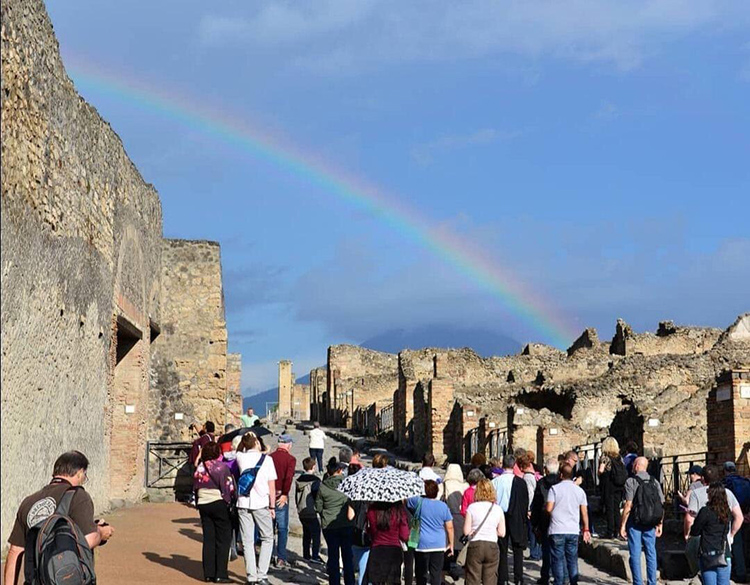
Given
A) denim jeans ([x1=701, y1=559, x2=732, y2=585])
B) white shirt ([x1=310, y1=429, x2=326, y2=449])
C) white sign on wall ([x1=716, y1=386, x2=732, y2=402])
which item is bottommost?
denim jeans ([x1=701, y1=559, x2=732, y2=585])

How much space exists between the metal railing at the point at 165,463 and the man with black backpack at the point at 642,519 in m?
10.4

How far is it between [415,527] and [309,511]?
10.0ft

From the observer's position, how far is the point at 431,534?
985 cm

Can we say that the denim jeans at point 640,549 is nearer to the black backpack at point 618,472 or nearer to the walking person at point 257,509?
the black backpack at point 618,472

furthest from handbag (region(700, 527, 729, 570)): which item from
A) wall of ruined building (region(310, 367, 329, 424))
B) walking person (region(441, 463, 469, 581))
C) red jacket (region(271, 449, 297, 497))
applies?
wall of ruined building (region(310, 367, 329, 424))

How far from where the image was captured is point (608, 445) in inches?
551

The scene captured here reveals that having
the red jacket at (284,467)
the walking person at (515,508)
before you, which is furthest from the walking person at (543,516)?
the red jacket at (284,467)

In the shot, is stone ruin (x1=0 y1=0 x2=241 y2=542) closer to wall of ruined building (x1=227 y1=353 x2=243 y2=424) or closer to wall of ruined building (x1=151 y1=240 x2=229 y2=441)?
wall of ruined building (x1=151 y1=240 x2=229 y2=441)

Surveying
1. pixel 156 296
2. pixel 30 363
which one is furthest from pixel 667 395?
pixel 30 363

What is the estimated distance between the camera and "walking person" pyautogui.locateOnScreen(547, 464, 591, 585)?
10.9 meters

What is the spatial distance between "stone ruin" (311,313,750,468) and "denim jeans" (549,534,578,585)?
3413mm

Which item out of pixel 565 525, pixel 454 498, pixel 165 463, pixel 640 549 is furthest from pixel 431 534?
pixel 165 463

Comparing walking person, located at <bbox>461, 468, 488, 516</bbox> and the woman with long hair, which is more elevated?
walking person, located at <bbox>461, 468, 488, 516</bbox>

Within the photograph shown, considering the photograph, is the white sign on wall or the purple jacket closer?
the purple jacket
